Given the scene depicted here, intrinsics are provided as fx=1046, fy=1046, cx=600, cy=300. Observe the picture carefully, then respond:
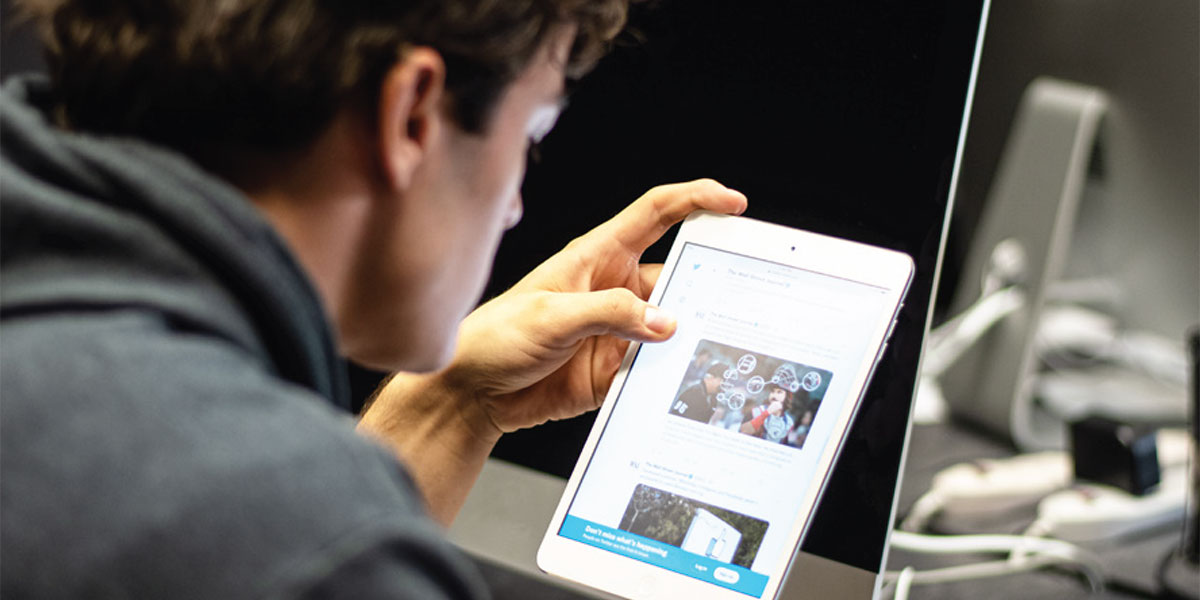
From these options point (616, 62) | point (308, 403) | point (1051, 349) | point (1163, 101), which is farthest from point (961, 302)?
point (308, 403)

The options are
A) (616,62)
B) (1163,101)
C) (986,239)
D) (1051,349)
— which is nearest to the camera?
(616,62)

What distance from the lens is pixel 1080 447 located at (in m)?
1.03

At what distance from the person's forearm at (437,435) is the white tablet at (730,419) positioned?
108 mm

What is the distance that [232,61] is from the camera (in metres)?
0.42

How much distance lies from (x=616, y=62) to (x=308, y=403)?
470 millimetres

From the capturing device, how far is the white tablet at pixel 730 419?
24.7 inches

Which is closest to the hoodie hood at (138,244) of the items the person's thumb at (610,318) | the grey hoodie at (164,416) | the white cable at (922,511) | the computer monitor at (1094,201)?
the grey hoodie at (164,416)

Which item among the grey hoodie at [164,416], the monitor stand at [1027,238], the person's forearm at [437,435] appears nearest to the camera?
the grey hoodie at [164,416]

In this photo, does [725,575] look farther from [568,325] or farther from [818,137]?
[818,137]

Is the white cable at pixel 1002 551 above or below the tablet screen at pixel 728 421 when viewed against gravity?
below

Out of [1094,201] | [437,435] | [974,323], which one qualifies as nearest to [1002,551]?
[974,323]

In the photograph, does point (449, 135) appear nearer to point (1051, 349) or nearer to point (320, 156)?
point (320, 156)

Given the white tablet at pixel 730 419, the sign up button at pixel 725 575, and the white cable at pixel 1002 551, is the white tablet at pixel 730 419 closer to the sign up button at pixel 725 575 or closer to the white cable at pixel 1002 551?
the sign up button at pixel 725 575

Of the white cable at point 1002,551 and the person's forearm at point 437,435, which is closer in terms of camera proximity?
the person's forearm at point 437,435
